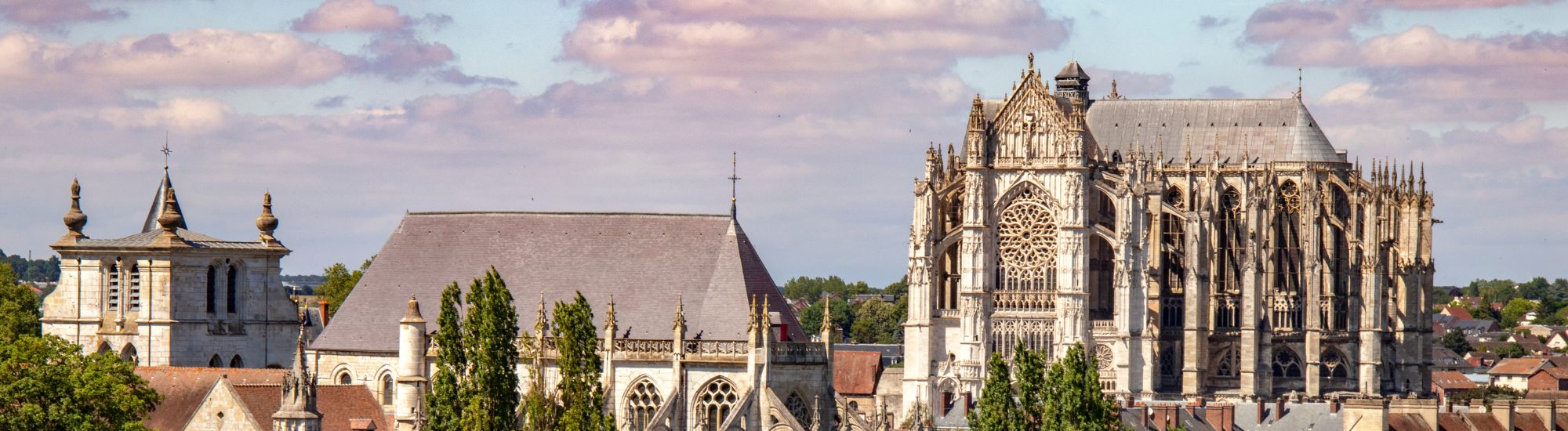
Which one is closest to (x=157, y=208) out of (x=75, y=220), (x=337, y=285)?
(x=75, y=220)

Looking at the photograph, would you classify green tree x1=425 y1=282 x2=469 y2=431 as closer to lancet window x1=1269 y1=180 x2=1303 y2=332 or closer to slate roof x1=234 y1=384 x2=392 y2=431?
slate roof x1=234 y1=384 x2=392 y2=431

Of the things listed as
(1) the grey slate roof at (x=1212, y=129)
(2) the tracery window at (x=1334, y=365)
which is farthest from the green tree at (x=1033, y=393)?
(1) the grey slate roof at (x=1212, y=129)

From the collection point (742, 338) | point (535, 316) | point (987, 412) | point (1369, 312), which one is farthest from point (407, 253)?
point (1369, 312)

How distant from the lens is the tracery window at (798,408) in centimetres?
8162

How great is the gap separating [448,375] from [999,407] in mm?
14349

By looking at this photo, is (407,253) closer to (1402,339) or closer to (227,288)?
(227,288)

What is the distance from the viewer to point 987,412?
73.8 meters

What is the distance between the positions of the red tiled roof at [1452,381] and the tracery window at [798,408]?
93.9 meters

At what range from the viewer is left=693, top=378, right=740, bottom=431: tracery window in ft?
267

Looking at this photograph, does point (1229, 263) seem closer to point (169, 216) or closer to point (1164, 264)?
point (1164, 264)

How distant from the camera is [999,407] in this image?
242 ft

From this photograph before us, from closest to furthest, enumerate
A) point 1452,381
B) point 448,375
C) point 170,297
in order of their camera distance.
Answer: point 448,375 → point 170,297 → point 1452,381

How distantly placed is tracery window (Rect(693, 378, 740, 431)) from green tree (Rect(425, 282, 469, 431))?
12.8 meters

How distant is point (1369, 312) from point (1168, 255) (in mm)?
9871
